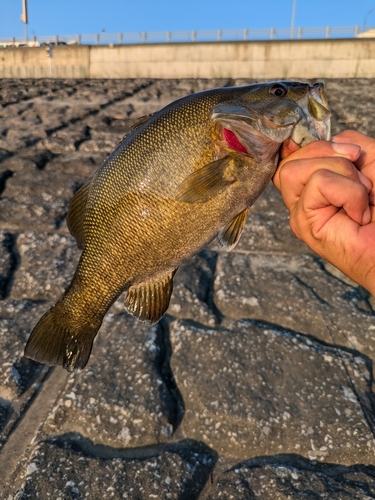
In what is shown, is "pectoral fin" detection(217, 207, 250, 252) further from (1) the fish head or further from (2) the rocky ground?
(2) the rocky ground

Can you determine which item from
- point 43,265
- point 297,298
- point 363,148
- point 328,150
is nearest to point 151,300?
point 328,150

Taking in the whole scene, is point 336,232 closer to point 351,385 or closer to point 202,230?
point 202,230

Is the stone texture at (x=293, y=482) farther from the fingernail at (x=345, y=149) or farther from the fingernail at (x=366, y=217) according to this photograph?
the fingernail at (x=345, y=149)

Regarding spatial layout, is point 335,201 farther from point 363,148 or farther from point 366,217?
point 363,148

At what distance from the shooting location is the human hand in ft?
6.03

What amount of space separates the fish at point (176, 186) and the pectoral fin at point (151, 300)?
8cm

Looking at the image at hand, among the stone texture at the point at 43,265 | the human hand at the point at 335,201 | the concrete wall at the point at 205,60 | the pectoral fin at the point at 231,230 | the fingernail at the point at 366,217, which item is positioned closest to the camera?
the human hand at the point at 335,201

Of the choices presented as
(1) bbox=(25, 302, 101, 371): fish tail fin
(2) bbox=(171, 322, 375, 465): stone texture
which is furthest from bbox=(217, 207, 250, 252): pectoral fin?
(2) bbox=(171, 322, 375, 465): stone texture

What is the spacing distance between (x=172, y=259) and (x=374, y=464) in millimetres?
1555

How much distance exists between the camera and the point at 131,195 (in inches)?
78.2

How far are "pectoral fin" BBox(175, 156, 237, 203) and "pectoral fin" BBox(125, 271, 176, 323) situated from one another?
0.47m

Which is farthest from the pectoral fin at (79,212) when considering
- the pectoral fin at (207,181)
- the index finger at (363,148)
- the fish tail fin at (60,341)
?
the index finger at (363,148)

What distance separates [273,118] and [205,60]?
18.6 meters

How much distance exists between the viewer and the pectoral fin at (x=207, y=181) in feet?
6.13
